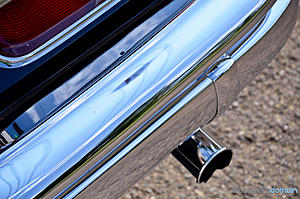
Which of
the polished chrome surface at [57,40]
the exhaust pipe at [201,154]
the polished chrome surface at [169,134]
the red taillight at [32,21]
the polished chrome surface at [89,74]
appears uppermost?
the red taillight at [32,21]

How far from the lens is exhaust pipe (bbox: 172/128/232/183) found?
1396 mm

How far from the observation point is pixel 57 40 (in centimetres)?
105

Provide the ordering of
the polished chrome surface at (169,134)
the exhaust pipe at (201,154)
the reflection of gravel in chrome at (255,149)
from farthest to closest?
1. the reflection of gravel in chrome at (255,149)
2. the exhaust pipe at (201,154)
3. the polished chrome surface at (169,134)

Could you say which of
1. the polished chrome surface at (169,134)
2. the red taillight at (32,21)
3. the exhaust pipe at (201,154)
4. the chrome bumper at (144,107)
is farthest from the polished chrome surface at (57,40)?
the exhaust pipe at (201,154)

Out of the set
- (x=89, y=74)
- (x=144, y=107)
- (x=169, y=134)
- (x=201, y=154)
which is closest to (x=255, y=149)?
(x=201, y=154)

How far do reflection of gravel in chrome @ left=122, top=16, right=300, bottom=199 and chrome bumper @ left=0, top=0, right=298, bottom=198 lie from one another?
737mm

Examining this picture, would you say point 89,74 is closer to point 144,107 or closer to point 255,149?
point 144,107

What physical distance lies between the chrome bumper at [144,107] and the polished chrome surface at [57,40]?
0.46 ft

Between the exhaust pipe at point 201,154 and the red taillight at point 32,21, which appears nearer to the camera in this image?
the red taillight at point 32,21

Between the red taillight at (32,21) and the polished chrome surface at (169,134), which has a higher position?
the red taillight at (32,21)

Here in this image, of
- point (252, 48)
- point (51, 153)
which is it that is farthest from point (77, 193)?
point (252, 48)

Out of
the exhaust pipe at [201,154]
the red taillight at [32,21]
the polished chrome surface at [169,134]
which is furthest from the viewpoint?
the exhaust pipe at [201,154]

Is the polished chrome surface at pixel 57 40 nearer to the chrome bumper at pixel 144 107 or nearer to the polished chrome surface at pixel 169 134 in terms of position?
the chrome bumper at pixel 144 107

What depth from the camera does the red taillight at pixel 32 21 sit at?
97 centimetres
